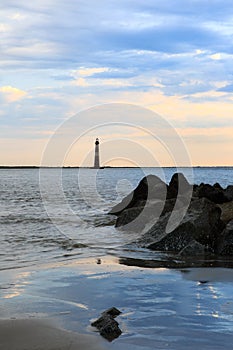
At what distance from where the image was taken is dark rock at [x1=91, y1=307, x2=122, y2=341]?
580 centimetres

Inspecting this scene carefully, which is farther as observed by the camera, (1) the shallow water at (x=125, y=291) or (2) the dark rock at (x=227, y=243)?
(2) the dark rock at (x=227, y=243)

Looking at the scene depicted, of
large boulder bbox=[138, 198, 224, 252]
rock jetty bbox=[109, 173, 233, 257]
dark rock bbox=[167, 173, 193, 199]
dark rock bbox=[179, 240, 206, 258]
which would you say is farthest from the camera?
dark rock bbox=[167, 173, 193, 199]

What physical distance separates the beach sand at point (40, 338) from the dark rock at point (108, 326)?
0.52 feet

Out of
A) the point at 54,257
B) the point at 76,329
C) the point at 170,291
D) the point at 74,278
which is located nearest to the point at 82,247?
the point at 54,257

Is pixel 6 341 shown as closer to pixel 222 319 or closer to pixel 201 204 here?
pixel 222 319

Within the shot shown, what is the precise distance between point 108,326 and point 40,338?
797 mm

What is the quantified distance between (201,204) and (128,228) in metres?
4.87

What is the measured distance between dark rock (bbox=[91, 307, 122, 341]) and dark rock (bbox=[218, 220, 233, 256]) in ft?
20.1

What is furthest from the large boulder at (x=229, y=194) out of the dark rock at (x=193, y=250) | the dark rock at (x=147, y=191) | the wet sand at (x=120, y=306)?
the wet sand at (x=120, y=306)

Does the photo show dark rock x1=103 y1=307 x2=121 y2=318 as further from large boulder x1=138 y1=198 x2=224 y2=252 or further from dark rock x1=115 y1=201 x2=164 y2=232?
dark rock x1=115 y1=201 x2=164 y2=232

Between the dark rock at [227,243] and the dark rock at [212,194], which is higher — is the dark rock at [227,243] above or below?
below

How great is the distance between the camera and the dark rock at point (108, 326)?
580 cm

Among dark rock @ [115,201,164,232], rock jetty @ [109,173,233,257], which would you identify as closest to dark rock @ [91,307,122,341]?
rock jetty @ [109,173,233,257]

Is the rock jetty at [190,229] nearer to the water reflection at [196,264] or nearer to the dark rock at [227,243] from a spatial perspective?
the dark rock at [227,243]
